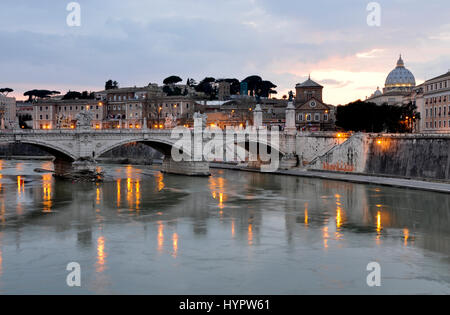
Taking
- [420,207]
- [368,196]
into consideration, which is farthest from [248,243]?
[368,196]

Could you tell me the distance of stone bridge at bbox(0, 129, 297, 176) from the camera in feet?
131

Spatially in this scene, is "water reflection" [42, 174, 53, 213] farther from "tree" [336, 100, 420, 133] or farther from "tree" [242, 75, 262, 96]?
"tree" [242, 75, 262, 96]

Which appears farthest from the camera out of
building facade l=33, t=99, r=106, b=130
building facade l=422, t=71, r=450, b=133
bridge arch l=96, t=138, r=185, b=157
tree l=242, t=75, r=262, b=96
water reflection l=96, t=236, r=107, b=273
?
tree l=242, t=75, r=262, b=96

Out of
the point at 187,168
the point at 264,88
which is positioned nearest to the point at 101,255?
the point at 187,168

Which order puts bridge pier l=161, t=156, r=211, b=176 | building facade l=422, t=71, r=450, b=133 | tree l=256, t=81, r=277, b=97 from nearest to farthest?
bridge pier l=161, t=156, r=211, b=176 → building facade l=422, t=71, r=450, b=133 → tree l=256, t=81, r=277, b=97

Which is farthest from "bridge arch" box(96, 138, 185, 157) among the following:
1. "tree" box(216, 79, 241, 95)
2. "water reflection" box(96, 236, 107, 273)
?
"tree" box(216, 79, 241, 95)

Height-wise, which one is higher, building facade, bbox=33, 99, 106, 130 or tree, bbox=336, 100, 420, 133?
building facade, bbox=33, 99, 106, 130

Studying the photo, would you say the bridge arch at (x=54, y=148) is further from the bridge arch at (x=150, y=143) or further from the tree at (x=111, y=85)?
the tree at (x=111, y=85)

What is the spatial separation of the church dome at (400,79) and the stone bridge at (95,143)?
239ft

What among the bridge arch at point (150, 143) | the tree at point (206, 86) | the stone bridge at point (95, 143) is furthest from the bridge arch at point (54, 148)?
the tree at point (206, 86)

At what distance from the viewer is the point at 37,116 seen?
98562mm

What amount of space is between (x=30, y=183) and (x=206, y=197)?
46.5 ft
